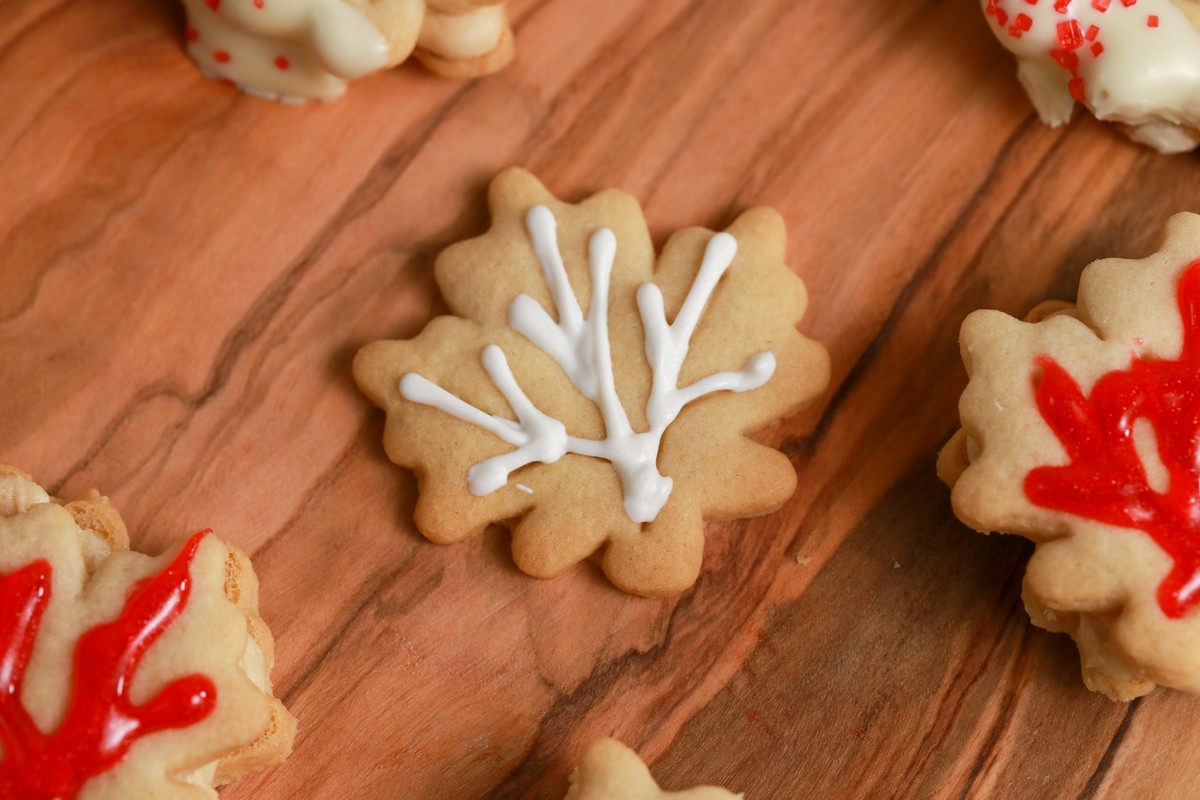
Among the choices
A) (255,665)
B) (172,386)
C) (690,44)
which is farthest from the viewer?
(690,44)

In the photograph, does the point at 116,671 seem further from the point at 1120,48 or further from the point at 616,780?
the point at 1120,48

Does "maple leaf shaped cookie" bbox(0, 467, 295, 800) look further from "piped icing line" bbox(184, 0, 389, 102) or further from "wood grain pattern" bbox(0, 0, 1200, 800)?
"piped icing line" bbox(184, 0, 389, 102)

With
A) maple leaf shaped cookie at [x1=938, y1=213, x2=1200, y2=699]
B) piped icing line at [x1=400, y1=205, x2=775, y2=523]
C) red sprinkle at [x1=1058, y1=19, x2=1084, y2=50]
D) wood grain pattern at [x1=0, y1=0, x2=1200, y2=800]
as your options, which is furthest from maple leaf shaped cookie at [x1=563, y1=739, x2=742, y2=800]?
red sprinkle at [x1=1058, y1=19, x2=1084, y2=50]

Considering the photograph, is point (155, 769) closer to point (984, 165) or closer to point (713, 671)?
point (713, 671)

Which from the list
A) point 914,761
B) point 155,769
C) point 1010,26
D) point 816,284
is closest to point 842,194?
point 816,284

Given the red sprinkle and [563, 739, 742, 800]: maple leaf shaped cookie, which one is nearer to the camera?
[563, 739, 742, 800]: maple leaf shaped cookie

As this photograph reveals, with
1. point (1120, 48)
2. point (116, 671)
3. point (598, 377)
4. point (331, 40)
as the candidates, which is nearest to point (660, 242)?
point (598, 377)
